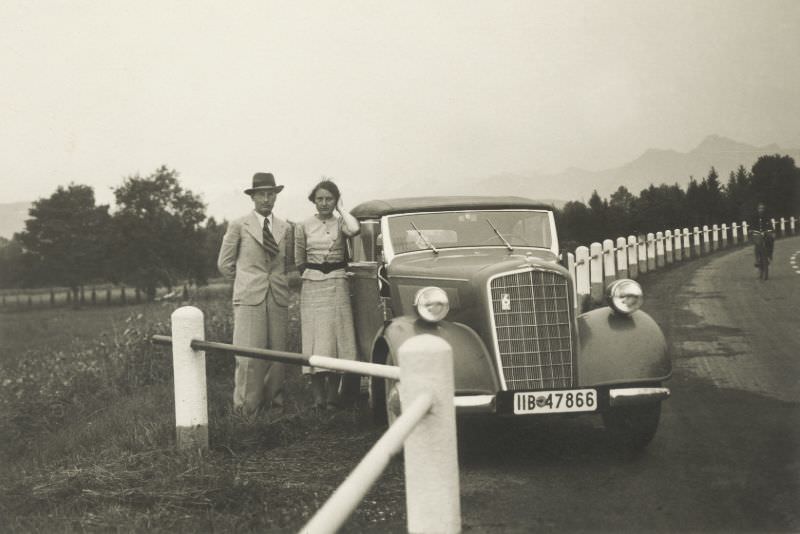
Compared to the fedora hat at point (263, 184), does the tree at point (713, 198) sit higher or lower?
lower

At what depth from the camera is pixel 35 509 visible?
4.04 meters

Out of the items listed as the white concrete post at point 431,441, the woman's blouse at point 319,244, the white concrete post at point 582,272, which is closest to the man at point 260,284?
the woman's blouse at point 319,244

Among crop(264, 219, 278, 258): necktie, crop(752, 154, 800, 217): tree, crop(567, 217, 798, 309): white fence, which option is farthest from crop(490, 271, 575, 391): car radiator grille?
crop(567, 217, 798, 309): white fence

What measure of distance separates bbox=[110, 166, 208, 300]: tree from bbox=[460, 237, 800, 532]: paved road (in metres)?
21.3

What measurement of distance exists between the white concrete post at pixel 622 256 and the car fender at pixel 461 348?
8.25m

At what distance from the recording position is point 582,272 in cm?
1123

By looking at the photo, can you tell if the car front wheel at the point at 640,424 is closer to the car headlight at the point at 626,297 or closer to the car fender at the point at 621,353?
the car fender at the point at 621,353

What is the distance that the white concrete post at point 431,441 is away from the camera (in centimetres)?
204

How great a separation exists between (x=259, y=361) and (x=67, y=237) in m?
17.9

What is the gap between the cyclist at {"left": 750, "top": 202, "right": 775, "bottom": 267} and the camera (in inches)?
289

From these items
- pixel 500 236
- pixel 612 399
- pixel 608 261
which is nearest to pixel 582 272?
pixel 608 261

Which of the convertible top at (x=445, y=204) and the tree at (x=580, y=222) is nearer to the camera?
the convertible top at (x=445, y=204)

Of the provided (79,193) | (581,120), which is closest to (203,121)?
(581,120)

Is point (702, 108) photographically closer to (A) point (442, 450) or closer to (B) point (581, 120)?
(B) point (581, 120)
